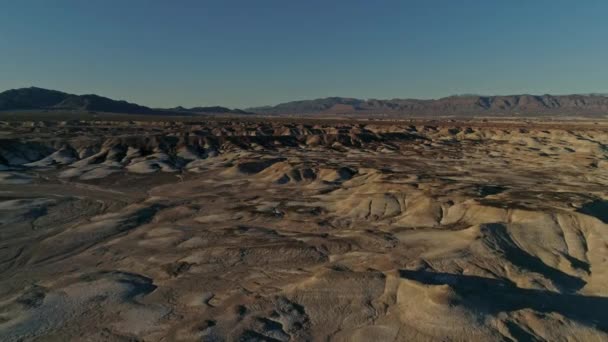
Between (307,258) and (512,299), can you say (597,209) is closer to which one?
(512,299)

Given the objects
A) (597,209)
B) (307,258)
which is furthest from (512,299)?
(597,209)

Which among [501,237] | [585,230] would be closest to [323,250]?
[501,237]

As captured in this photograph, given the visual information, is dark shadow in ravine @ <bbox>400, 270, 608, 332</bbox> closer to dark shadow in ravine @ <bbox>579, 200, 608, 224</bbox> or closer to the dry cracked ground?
the dry cracked ground

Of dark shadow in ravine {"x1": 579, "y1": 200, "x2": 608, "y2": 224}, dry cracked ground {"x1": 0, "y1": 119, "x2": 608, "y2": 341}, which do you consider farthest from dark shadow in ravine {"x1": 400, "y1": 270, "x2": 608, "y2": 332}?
dark shadow in ravine {"x1": 579, "y1": 200, "x2": 608, "y2": 224}

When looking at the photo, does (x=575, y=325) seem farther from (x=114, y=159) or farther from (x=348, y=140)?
(x=348, y=140)

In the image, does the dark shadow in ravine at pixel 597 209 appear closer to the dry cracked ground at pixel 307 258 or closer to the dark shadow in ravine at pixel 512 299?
the dry cracked ground at pixel 307 258

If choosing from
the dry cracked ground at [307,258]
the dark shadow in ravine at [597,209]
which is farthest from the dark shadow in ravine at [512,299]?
the dark shadow in ravine at [597,209]
